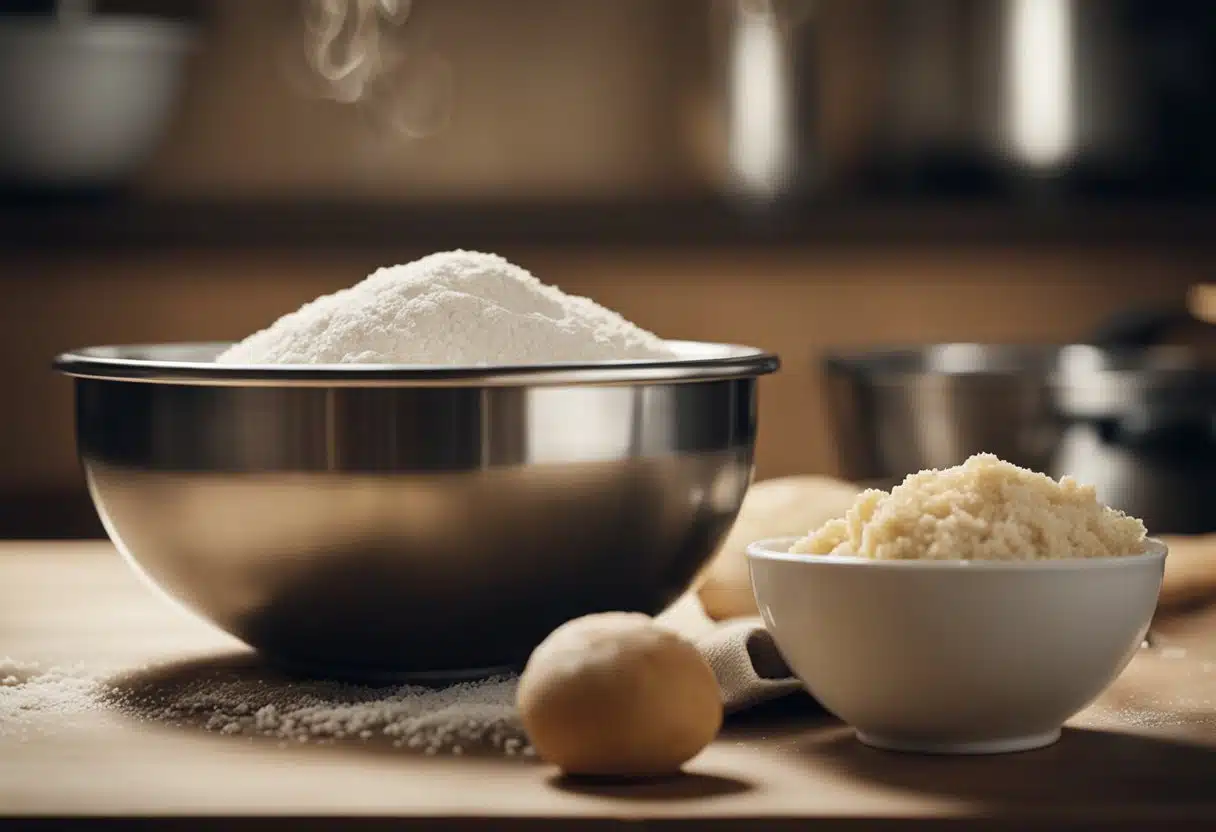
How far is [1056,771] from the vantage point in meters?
0.73

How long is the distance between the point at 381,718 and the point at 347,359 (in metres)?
0.18

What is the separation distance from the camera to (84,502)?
2.20m

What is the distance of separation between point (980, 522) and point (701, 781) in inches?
6.3

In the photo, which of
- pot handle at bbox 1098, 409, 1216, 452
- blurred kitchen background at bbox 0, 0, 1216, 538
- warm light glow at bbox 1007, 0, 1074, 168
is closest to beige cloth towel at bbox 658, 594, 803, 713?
pot handle at bbox 1098, 409, 1216, 452

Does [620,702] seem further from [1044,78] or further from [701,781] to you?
[1044,78]

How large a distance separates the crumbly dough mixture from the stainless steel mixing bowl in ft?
0.38

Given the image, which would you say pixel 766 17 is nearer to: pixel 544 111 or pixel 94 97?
pixel 544 111

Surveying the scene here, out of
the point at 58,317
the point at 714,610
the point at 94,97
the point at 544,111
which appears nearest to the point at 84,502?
the point at 58,317

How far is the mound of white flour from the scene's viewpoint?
2.93 ft

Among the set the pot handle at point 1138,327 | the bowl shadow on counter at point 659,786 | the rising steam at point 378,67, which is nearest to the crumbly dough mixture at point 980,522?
the bowl shadow on counter at point 659,786

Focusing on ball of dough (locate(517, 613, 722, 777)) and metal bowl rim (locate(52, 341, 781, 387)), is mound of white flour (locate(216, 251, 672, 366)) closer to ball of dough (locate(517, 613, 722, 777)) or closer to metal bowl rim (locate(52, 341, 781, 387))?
metal bowl rim (locate(52, 341, 781, 387))

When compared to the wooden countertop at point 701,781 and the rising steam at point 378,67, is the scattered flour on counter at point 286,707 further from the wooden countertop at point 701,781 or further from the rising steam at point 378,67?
the rising steam at point 378,67

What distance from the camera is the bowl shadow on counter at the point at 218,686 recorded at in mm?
781

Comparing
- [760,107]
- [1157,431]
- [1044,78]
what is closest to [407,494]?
[1157,431]
